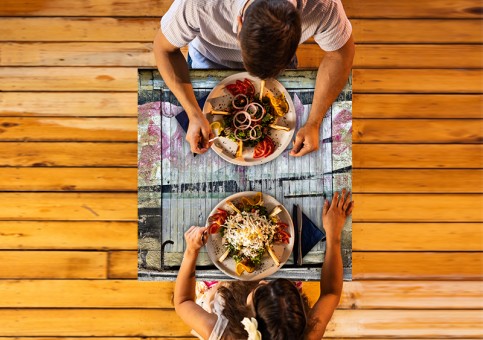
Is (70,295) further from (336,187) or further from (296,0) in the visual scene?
(296,0)

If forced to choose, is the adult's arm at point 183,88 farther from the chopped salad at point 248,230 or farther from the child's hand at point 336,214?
the child's hand at point 336,214

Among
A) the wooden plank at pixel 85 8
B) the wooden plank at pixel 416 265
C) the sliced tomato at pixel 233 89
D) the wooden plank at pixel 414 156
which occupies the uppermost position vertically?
the wooden plank at pixel 85 8

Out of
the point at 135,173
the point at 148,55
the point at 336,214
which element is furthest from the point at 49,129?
the point at 336,214

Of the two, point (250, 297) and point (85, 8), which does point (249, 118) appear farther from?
point (85, 8)

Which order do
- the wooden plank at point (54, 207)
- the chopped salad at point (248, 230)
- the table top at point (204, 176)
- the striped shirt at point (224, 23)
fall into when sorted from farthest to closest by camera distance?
the wooden plank at point (54, 207), the table top at point (204, 176), the chopped salad at point (248, 230), the striped shirt at point (224, 23)

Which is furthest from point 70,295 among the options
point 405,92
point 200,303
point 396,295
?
point 405,92

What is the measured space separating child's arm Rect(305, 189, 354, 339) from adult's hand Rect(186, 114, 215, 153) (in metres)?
0.59

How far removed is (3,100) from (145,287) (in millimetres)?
1468

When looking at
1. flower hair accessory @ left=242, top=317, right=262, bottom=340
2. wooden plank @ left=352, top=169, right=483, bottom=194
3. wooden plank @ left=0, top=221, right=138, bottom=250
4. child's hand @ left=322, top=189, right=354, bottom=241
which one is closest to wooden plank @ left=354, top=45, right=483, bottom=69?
wooden plank @ left=352, top=169, right=483, bottom=194

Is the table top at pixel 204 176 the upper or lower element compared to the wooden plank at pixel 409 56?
lower

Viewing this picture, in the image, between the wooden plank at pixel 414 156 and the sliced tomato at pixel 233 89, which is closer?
the sliced tomato at pixel 233 89

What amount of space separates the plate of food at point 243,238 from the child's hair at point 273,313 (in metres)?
0.16

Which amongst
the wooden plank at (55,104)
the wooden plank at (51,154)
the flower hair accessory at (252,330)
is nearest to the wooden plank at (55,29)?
the wooden plank at (55,104)

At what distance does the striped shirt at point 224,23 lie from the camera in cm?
165
